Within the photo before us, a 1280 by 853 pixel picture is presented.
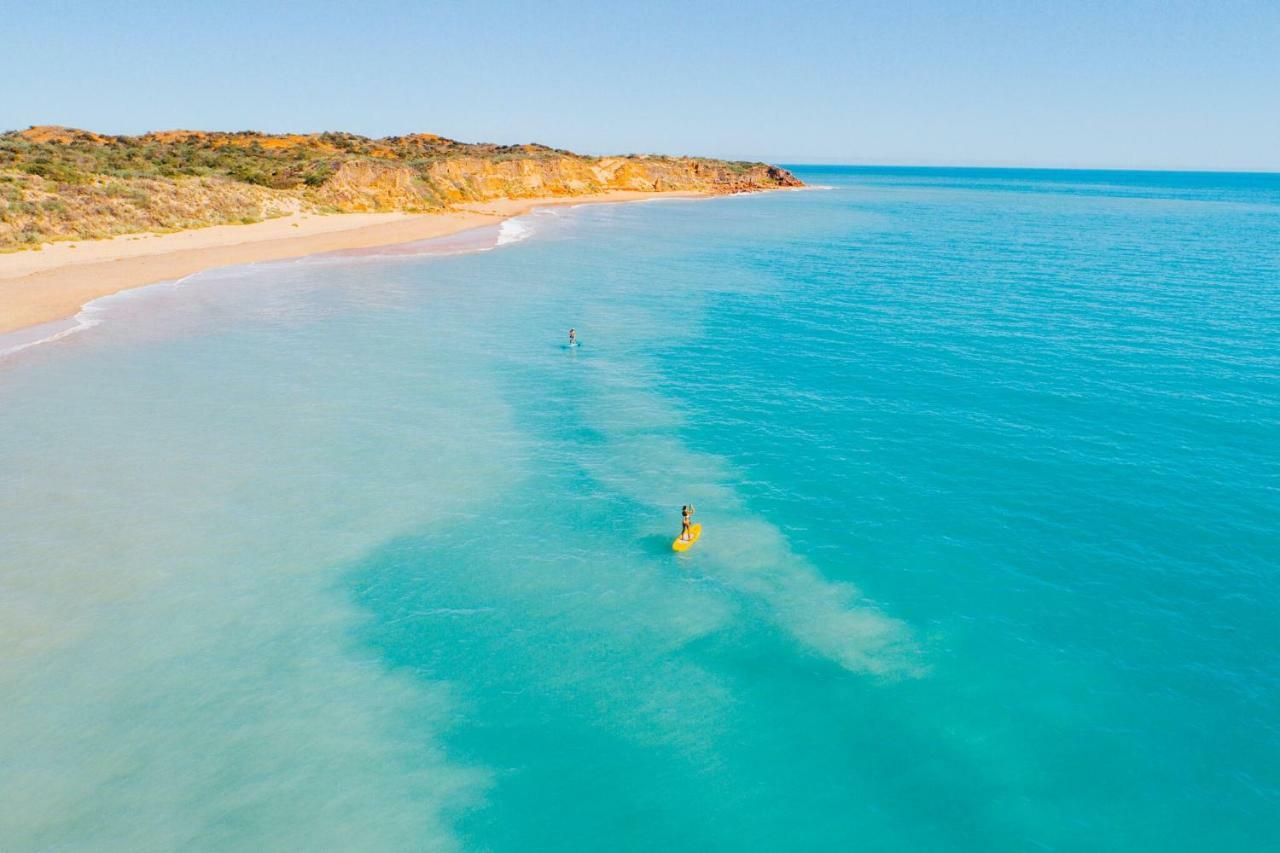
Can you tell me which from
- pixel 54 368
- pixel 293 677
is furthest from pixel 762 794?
pixel 54 368

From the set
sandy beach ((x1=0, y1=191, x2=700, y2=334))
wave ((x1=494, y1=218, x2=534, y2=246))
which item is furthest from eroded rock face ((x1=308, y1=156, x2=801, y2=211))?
wave ((x1=494, y1=218, x2=534, y2=246))

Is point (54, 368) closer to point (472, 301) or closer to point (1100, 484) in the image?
point (472, 301)

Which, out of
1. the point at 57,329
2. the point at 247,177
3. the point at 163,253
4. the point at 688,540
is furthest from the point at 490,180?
the point at 688,540

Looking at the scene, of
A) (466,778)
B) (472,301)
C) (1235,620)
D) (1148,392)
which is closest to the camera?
(466,778)

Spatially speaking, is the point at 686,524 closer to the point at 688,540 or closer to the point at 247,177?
the point at 688,540

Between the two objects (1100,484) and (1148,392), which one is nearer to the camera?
(1100,484)

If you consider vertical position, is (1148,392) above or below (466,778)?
above

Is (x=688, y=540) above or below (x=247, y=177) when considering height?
below
